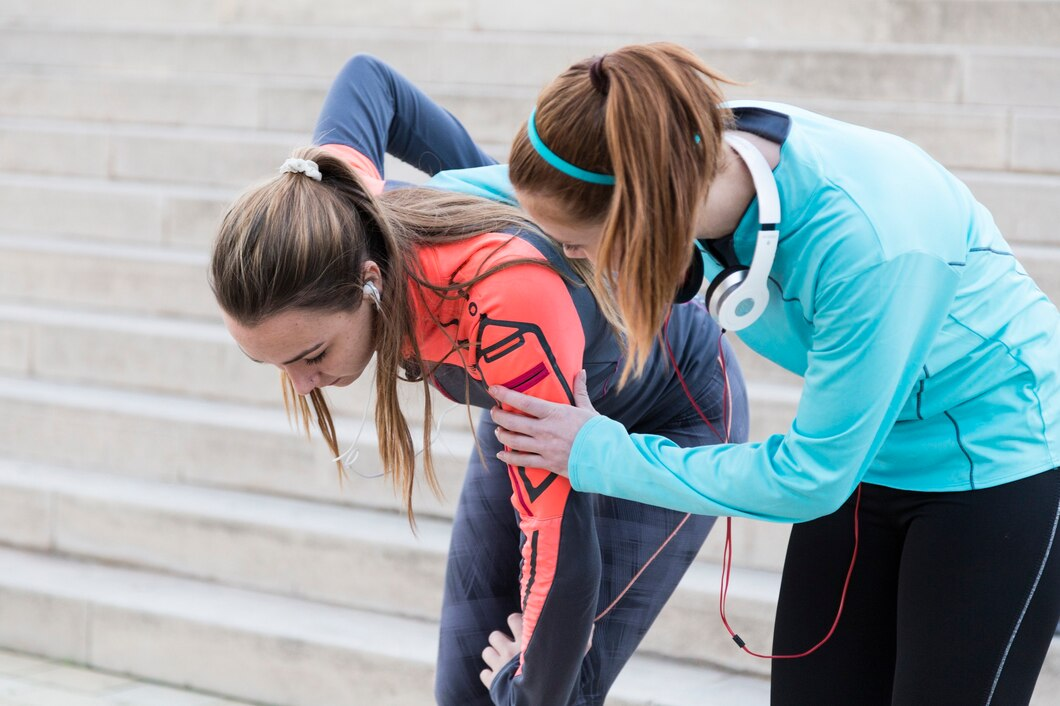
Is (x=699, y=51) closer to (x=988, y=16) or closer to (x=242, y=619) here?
(x=988, y=16)

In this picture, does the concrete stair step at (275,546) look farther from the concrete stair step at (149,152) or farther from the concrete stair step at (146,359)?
the concrete stair step at (149,152)

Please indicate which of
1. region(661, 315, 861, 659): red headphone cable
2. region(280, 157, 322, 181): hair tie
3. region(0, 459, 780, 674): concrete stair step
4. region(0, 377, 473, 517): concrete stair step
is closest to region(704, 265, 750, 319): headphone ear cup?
region(661, 315, 861, 659): red headphone cable

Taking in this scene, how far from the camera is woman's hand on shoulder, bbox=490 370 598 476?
1.59 metres

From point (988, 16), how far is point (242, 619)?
323 centimetres

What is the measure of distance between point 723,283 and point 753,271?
6 centimetres

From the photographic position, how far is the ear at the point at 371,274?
171 centimetres

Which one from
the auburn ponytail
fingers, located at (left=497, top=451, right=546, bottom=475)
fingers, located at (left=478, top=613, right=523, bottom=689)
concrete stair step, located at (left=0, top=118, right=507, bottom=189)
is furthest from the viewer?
concrete stair step, located at (left=0, top=118, right=507, bottom=189)

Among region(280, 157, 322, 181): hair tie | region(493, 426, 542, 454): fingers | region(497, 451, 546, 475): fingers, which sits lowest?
region(497, 451, 546, 475): fingers

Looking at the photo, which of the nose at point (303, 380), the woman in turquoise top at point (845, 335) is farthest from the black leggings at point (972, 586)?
the nose at point (303, 380)

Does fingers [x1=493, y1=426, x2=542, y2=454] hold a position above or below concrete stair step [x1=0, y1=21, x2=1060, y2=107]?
below

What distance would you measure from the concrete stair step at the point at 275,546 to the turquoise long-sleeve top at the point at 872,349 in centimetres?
133

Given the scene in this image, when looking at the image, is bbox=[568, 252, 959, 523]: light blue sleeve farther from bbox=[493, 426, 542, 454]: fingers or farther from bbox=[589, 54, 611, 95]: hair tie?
bbox=[589, 54, 611, 95]: hair tie

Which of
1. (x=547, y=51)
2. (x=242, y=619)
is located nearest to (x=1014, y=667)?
(x=242, y=619)

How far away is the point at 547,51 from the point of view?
182 inches
